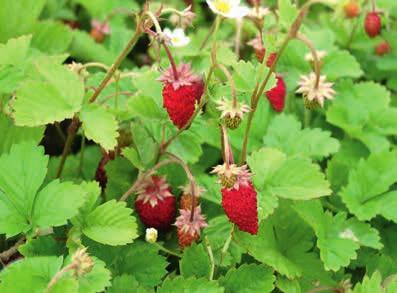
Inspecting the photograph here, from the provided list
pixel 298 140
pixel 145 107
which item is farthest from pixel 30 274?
pixel 298 140

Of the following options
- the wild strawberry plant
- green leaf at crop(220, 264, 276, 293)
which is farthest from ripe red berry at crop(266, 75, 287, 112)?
green leaf at crop(220, 264, 276, 293)

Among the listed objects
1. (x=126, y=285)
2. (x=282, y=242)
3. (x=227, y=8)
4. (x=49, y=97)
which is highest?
(x=227, y=8)

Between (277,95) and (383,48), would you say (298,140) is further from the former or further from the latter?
(383,48)

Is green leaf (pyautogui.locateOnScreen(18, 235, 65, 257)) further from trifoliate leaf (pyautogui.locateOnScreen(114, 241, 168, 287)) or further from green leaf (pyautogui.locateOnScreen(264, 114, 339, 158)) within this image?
green leaf (pyautogui.locateOnScreen(264, 114, 339, 158))

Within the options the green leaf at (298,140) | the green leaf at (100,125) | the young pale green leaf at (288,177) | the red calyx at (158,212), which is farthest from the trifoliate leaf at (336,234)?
the green leaf at (100,125)

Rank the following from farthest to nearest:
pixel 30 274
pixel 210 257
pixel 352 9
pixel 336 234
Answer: pixel 352 9, pixel 336 234, pixel 210 257, pixel 30 274

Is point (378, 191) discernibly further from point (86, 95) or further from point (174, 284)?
point (86, 95)
